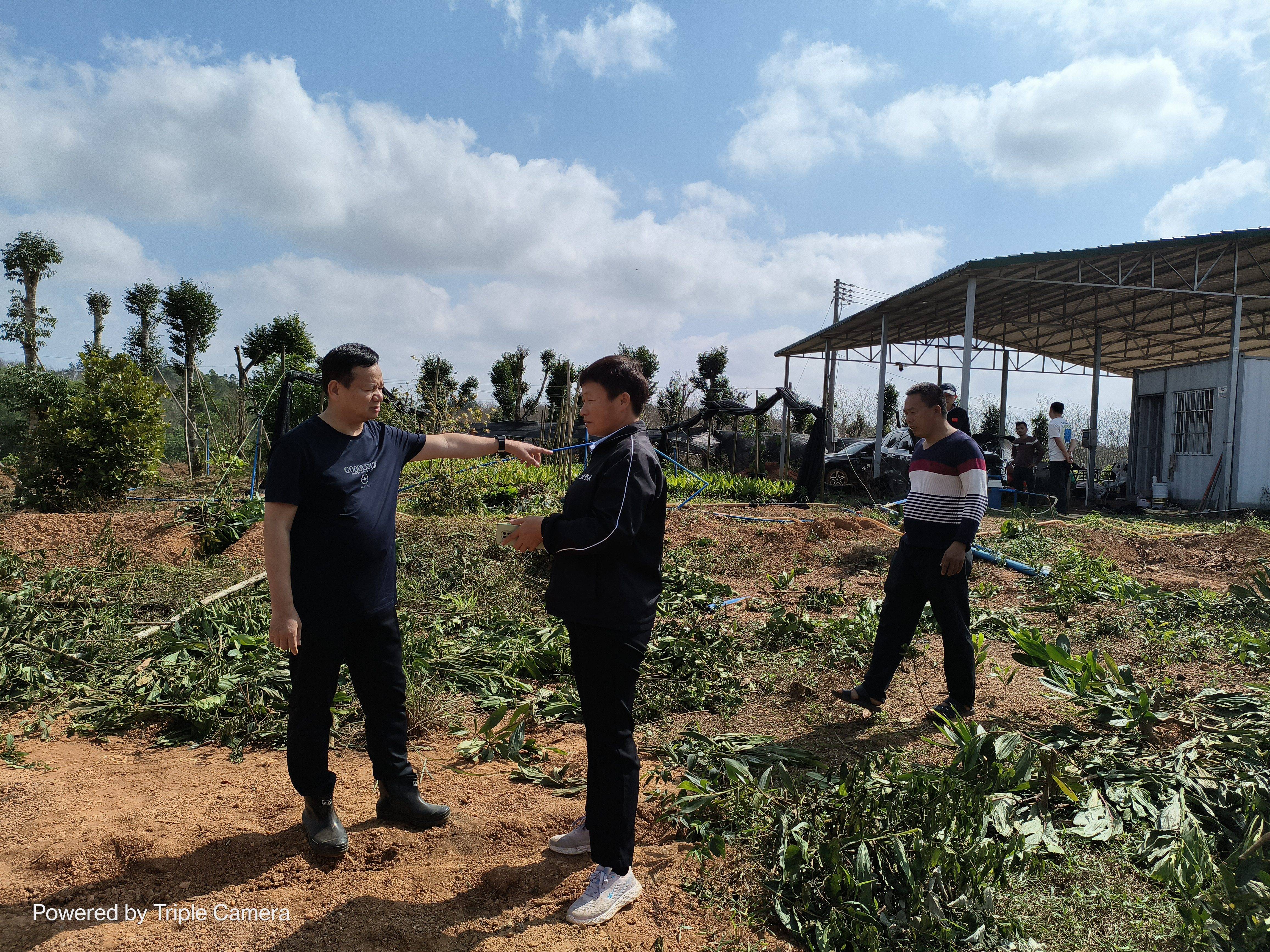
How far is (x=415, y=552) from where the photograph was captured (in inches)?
260

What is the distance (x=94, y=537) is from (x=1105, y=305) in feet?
65.2

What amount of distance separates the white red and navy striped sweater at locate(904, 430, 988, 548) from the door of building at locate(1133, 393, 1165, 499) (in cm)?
1517

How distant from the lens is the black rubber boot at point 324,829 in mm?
2424

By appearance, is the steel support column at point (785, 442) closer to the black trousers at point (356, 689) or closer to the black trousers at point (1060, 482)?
the black trousers at point (1060, 482)

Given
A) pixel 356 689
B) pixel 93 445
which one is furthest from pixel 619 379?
pixel 93 445

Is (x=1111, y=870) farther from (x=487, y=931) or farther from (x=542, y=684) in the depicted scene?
(x=542, y=684)

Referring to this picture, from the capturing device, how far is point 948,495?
11.7ft

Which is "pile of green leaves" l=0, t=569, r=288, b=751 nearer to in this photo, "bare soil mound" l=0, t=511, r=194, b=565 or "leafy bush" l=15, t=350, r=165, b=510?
"bare soil mound" l=0, t=511, r=194, b=565

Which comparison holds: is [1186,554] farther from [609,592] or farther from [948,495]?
[609,592]

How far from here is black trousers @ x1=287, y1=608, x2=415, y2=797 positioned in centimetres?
241

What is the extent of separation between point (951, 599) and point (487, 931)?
253 centimetres

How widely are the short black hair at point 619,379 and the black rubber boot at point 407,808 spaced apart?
1.63 meters

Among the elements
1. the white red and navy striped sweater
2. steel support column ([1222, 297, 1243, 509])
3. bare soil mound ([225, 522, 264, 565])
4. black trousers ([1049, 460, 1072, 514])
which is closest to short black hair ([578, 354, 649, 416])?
the white red and navy striped sweater

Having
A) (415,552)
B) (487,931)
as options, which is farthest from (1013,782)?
(415,552)
